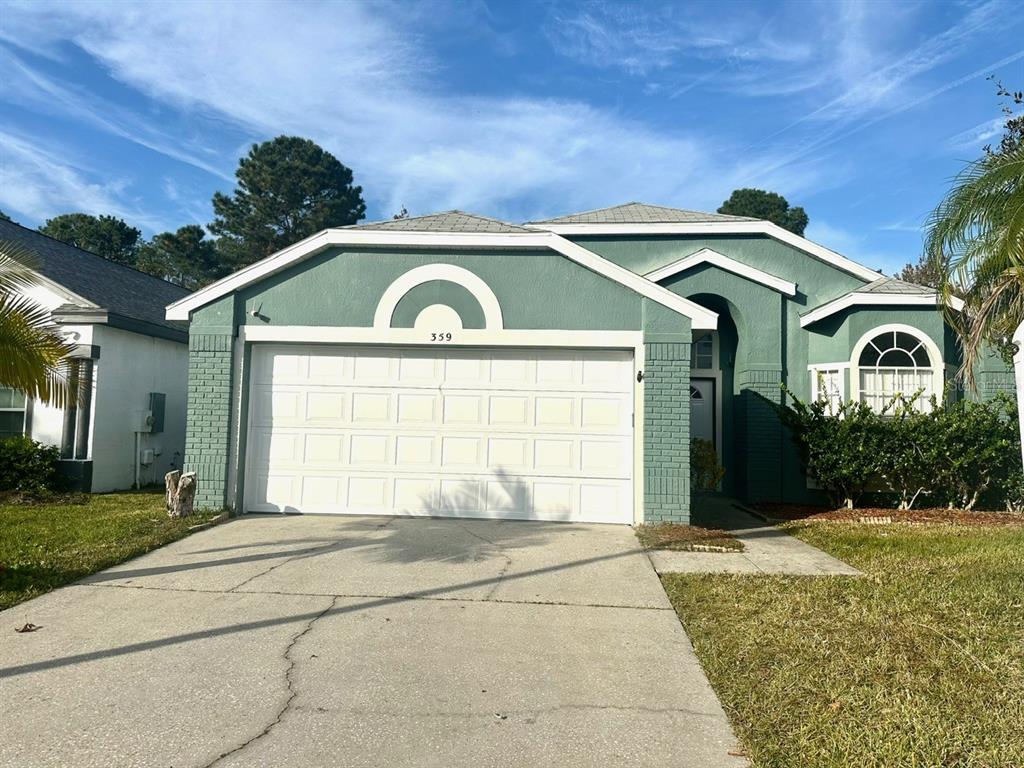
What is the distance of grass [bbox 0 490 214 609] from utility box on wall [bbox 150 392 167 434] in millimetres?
2408

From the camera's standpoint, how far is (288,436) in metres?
9.53

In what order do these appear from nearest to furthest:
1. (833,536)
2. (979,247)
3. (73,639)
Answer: (73,639), (979,247), (833,536)

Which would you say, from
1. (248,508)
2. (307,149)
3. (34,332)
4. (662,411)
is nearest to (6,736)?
(34,332)

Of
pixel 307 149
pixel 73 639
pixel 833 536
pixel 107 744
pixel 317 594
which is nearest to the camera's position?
pixel 107 744

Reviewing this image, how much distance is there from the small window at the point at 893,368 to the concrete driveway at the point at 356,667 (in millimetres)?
6863

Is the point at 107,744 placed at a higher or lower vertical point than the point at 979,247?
lower

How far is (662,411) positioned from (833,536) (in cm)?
271

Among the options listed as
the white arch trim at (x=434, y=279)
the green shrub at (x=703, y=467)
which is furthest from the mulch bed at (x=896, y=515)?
the white arch trim at (x=434, y=279)

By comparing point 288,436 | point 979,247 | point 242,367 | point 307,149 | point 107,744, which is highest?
point 307,149

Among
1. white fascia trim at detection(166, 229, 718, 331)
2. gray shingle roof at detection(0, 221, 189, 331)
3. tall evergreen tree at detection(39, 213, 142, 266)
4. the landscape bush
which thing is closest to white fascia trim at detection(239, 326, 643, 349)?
white fascia trim at detection(166, 229, 718, 331)

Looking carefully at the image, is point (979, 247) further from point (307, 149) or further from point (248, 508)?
point (307, 149)

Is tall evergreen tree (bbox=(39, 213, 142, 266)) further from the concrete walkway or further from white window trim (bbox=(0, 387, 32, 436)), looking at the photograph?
the concrete walkway

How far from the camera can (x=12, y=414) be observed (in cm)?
1173

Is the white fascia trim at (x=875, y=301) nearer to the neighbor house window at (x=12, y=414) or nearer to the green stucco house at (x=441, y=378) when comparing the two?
the green stucco house at (x=441, y=378)
